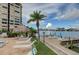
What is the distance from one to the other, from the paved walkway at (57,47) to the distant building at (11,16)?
1.33 ft

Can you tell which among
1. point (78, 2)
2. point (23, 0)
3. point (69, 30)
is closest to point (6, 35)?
point (23, 0)

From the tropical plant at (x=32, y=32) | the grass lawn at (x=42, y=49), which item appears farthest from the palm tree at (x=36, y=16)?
the grass lawn at (x=42, y=49)

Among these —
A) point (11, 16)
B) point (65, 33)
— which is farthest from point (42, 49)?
point (11, 16)

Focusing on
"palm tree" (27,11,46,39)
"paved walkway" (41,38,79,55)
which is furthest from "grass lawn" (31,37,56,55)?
"palm tree" (27,11,46,39)

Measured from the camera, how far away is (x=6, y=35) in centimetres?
223

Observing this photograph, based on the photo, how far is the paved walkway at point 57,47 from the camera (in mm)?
2172

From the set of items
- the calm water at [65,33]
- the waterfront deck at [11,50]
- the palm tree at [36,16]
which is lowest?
the waterfront deck at [11,50]

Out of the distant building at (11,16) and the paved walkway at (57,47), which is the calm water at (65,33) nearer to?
the paved walkway at (57,47)

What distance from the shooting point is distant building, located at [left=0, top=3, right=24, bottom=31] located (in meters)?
2.21

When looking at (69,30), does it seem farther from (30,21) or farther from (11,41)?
(11,41)

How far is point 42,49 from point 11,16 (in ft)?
1.89

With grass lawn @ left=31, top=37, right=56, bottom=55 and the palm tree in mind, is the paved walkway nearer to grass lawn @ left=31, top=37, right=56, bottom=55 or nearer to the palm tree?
grass lawn @ left=31, top=37, right=56, bottom=55

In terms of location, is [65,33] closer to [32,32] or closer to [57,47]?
[57,47]

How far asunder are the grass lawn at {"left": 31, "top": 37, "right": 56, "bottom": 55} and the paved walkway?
0.16 feet
